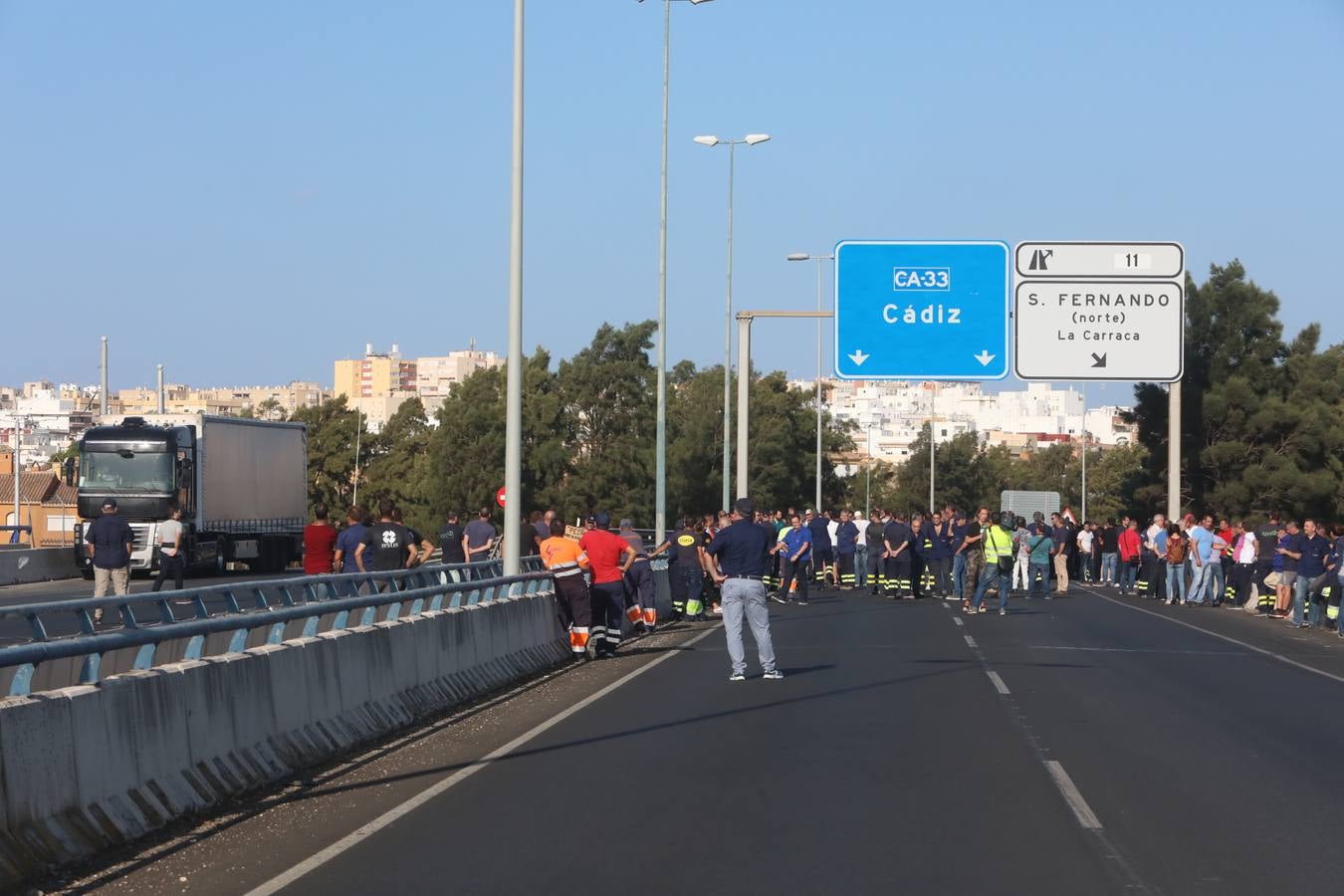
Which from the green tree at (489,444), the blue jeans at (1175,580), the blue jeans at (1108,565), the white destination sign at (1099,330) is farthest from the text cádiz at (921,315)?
the green tree at (489,444)

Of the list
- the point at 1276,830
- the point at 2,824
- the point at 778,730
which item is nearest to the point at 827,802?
the point at 1276,830

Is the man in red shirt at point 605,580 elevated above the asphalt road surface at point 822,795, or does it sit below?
above

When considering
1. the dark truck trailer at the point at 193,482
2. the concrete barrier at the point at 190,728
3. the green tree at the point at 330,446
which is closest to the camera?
the concrete barrier at the point at 190,728

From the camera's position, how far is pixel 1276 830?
9469mm

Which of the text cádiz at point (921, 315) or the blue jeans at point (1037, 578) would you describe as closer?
the text cádiz at point (921, 315)

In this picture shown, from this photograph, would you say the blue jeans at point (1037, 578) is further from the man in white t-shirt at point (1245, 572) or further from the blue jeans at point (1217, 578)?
the man in white t-shirt at point (1245, 572)

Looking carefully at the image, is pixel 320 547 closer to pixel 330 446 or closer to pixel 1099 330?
pixel 1099 330

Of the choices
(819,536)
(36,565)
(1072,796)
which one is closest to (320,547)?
(1072,796)

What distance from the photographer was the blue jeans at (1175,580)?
38406mm

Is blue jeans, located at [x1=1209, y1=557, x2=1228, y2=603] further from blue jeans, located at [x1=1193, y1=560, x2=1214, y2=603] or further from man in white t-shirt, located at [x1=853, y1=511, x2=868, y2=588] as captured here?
man in white t-shirt, located at [x1=853, y1=511, x2=868, y2=588]

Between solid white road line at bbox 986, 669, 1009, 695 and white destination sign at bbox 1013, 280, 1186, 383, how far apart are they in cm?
1343

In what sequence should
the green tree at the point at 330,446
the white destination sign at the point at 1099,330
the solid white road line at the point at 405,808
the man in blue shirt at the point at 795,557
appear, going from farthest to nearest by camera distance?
the green tree at the point at 330,446 < the man in blue shirt at the point at 795,557 < the white destination sign at the point at 1099,330 < the solid white road line at the point at 405,808

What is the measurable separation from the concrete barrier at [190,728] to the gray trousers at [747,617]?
3208 mm

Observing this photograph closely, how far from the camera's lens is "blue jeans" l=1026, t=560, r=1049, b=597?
129ft
